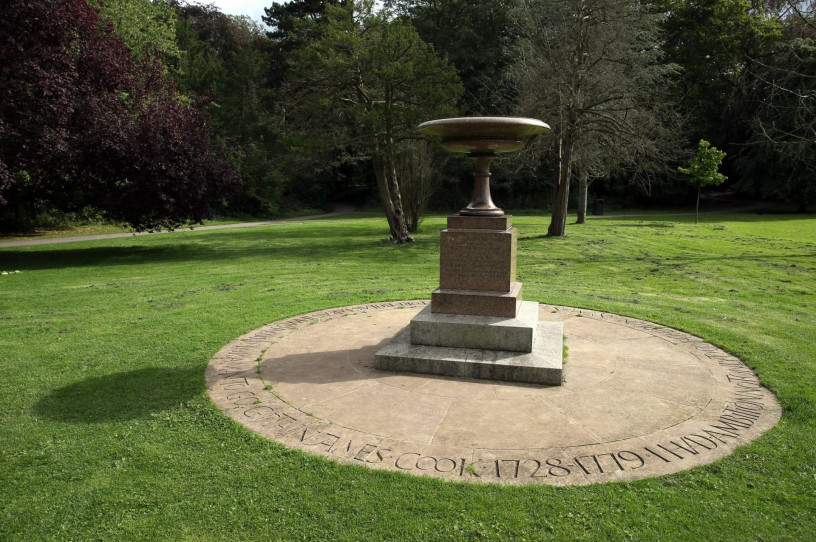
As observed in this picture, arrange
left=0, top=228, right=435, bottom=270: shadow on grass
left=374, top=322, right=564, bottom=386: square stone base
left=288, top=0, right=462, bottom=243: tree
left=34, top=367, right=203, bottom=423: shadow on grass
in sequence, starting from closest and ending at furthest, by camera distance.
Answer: left=34, top=367, right=203, bottom=423: shadow on grass → left=374, top=322, right=564, bottom=386: square stone base → left=0, top=228, right=435, bottom=270: shadow on grass → left=288, top=0, right=462, bottom=243: tree

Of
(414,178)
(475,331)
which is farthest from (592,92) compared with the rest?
(475,331)

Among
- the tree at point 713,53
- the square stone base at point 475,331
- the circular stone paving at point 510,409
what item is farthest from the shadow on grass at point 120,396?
the tree at point 713,53

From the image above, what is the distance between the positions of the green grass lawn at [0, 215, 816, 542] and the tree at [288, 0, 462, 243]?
7.13m

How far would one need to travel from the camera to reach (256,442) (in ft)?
14.5

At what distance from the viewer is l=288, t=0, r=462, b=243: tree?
1677cm

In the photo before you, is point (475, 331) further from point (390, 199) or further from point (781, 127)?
point (781, 127)

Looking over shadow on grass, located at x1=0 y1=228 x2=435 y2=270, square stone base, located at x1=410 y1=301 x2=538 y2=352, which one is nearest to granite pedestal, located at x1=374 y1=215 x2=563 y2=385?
square stone base, located at x1=410 y1=301 x2=538 y2=352

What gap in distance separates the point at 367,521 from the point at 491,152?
4.64m

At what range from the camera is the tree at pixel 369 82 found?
1677 centimetres

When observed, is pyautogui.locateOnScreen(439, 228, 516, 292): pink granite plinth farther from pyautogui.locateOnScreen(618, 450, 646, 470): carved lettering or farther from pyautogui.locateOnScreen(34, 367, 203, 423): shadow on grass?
pyautogui.locateOnScreen(34, 367, 203, 423): shadow on grass

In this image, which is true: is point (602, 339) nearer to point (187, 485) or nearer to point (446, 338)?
point (446, 338)

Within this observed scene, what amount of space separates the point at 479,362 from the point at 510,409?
0.91m

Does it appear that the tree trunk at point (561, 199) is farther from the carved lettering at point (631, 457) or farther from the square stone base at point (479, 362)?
the carved lettering at point (631, 457)

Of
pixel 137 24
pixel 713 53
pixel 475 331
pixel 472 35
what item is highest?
pixel 472 35
